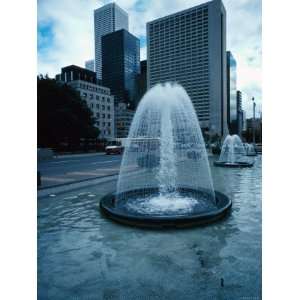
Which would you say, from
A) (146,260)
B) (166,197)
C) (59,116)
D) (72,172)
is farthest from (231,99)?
(146,260)

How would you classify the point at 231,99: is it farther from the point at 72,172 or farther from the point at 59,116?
the point at 72,172

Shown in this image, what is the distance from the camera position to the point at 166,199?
6965 millimetres

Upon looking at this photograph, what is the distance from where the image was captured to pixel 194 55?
209ft

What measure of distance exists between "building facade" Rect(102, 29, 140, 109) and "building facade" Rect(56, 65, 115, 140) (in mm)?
55756

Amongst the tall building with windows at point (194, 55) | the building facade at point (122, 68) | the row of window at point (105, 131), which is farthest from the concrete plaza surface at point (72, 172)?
the building facade at point (122, 68)

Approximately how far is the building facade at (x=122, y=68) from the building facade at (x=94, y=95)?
55756mm

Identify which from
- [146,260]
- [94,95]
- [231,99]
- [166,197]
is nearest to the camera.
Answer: [146,260]

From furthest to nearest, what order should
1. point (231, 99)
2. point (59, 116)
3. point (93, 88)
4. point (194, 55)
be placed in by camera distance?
point (231, 99) < point (93, 88) < point (194, 55) < point (59, 116)

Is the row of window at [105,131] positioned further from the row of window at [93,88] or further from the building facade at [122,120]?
the building facade at [122,120]

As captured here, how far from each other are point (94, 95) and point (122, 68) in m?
75.8

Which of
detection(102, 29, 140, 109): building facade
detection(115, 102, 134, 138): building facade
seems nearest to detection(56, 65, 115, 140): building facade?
detection(115, 102, 134, 138): building facade

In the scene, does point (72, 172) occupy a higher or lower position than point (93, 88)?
Result: lower
